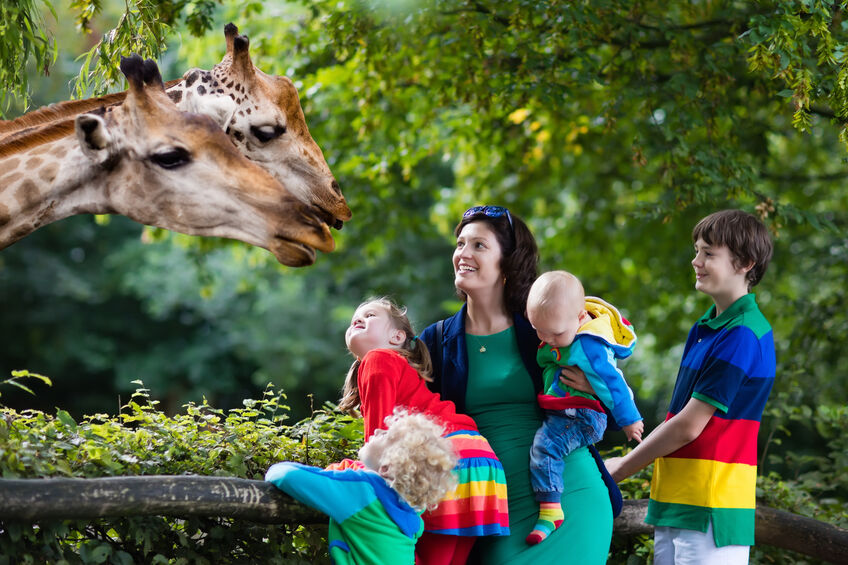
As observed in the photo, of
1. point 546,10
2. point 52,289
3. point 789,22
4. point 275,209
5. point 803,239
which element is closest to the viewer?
point 275,209

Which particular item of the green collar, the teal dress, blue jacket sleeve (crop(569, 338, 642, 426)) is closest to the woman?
the teal dress

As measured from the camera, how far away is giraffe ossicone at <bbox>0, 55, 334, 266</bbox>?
8.53 feet

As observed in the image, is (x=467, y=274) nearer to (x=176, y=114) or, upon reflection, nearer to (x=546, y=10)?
(x=176, y=114)

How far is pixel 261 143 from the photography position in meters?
3.02

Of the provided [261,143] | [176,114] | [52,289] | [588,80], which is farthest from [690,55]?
[52,289]

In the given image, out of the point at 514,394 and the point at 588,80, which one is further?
the point at 588,80

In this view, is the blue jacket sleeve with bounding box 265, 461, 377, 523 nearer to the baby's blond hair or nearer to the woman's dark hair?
the baby's blond hair

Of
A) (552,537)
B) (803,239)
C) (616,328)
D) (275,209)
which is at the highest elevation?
(803,239)

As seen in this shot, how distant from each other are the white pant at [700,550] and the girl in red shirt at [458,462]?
81cm

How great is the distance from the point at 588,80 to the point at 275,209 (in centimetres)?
356

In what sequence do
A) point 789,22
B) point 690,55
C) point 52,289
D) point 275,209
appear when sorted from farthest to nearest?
point 52,289, point 690,55, point 789,22, point 275,209

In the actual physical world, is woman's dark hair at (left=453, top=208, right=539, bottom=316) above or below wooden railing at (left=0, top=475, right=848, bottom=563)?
above

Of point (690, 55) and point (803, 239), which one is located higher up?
point (690, 55)

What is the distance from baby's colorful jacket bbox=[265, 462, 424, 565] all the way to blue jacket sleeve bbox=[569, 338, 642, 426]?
0.77m
